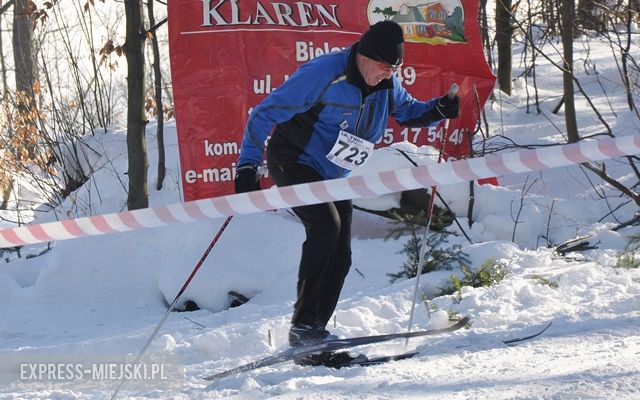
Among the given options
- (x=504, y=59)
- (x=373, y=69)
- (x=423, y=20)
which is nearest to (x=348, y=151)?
(x=373, y=69)

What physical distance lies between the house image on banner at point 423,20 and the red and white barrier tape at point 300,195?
418 cm

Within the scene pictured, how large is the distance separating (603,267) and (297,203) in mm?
2925

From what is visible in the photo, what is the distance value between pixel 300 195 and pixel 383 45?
0.89 m

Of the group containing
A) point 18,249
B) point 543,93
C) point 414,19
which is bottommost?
point 18,249

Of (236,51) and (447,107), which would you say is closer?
(447,107)

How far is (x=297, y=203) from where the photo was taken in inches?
156

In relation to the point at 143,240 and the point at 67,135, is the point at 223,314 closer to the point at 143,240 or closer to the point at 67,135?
the point at 143,240

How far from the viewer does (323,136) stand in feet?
15.0

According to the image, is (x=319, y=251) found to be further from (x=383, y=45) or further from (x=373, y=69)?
(x=383, y=45)

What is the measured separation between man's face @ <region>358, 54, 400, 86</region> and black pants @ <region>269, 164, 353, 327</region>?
0.55 meters

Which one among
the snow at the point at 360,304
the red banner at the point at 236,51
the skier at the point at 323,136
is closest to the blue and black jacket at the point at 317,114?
the skier at the point at 323,136

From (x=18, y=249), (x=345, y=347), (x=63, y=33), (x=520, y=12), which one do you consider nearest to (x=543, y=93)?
(x=520, y=12)
